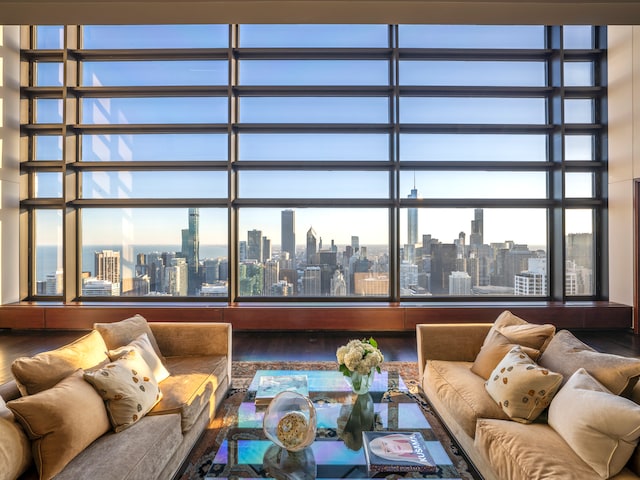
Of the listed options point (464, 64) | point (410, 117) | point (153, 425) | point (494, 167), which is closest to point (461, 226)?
point (494, 167)

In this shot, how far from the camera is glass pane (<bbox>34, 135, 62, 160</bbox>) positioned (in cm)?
536

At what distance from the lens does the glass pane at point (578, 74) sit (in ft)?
17.7

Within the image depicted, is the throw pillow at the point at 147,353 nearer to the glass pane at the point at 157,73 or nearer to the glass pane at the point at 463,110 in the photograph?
the glass pane at the point at 157,73

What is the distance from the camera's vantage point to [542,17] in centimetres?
269

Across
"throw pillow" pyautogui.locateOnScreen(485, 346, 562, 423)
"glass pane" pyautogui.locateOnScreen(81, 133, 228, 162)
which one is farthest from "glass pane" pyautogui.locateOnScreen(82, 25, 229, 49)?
"throw pillow" pyautogui.locateOnScreen(485, 346, 562, 423)

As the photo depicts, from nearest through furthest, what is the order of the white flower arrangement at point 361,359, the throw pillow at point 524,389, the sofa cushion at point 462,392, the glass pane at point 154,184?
1. the throw pillow at point 524,389
2. the sofa cushion at point 462,392
3. the white flower arrangement at point 361,359
4. the glass pane at point 154,184

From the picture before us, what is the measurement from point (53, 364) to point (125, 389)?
1.23 ft

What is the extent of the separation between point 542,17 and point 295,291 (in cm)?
420

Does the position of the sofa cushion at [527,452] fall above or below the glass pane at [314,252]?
below

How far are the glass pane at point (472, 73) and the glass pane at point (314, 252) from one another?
2108mm

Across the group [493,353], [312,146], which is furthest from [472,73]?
[493,353]

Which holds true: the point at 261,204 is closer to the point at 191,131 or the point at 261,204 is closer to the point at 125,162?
the point at 191,131

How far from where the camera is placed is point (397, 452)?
1.67 meters

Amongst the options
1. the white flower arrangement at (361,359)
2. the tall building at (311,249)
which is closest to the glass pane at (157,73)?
the tall building at (311,249)
